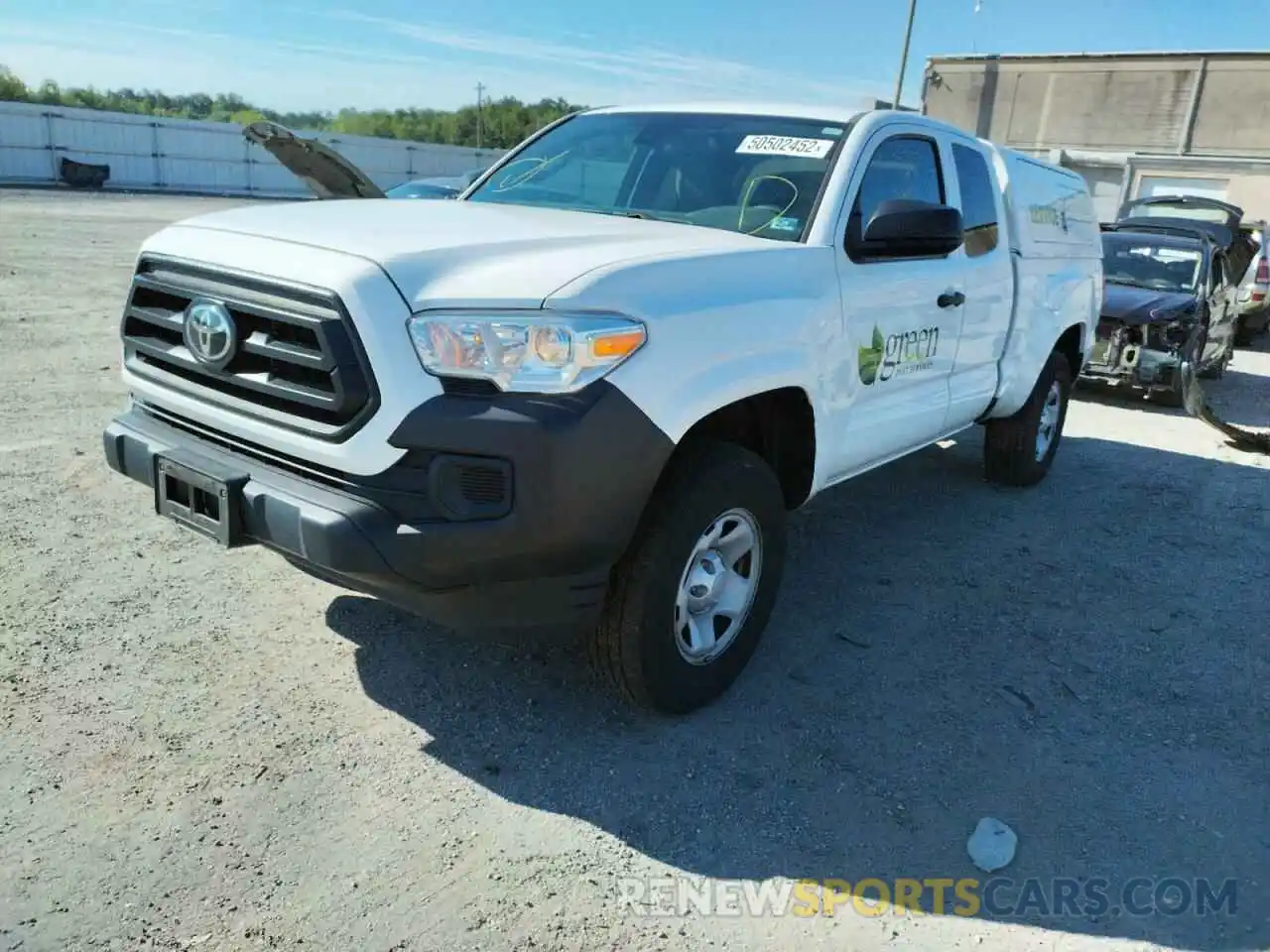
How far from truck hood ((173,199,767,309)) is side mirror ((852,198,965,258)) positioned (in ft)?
1.41

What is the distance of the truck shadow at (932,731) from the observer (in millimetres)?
2779

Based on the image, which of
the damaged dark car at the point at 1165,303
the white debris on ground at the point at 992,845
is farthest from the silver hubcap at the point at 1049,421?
the white debris on ground at the point at 992,845

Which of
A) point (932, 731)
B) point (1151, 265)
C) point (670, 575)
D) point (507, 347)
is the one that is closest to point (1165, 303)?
point (1151, 265)

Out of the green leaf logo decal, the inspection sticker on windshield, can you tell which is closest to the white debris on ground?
the green leaf logo decal

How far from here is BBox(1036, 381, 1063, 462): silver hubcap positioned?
6.30 m

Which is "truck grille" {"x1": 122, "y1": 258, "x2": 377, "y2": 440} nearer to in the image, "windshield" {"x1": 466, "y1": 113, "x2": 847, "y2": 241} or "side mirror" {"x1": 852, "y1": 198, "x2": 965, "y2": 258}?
"windshield" {"x1": 466, "y1": 113, "x2": 847, "y2": 241}

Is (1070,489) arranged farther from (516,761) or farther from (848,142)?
(516,761)

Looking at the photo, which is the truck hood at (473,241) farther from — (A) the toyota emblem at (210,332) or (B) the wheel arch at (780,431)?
(B) the wheel arch at (780,431)

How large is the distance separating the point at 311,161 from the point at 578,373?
Answer: 34.7 feet

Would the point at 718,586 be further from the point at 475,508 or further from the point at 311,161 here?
the point at 311,161

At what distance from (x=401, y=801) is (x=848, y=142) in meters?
2.87

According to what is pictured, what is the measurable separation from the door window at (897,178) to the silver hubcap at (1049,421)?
2256 mm

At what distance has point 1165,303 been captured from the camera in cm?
975

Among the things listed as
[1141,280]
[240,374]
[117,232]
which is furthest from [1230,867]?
[117,232]
